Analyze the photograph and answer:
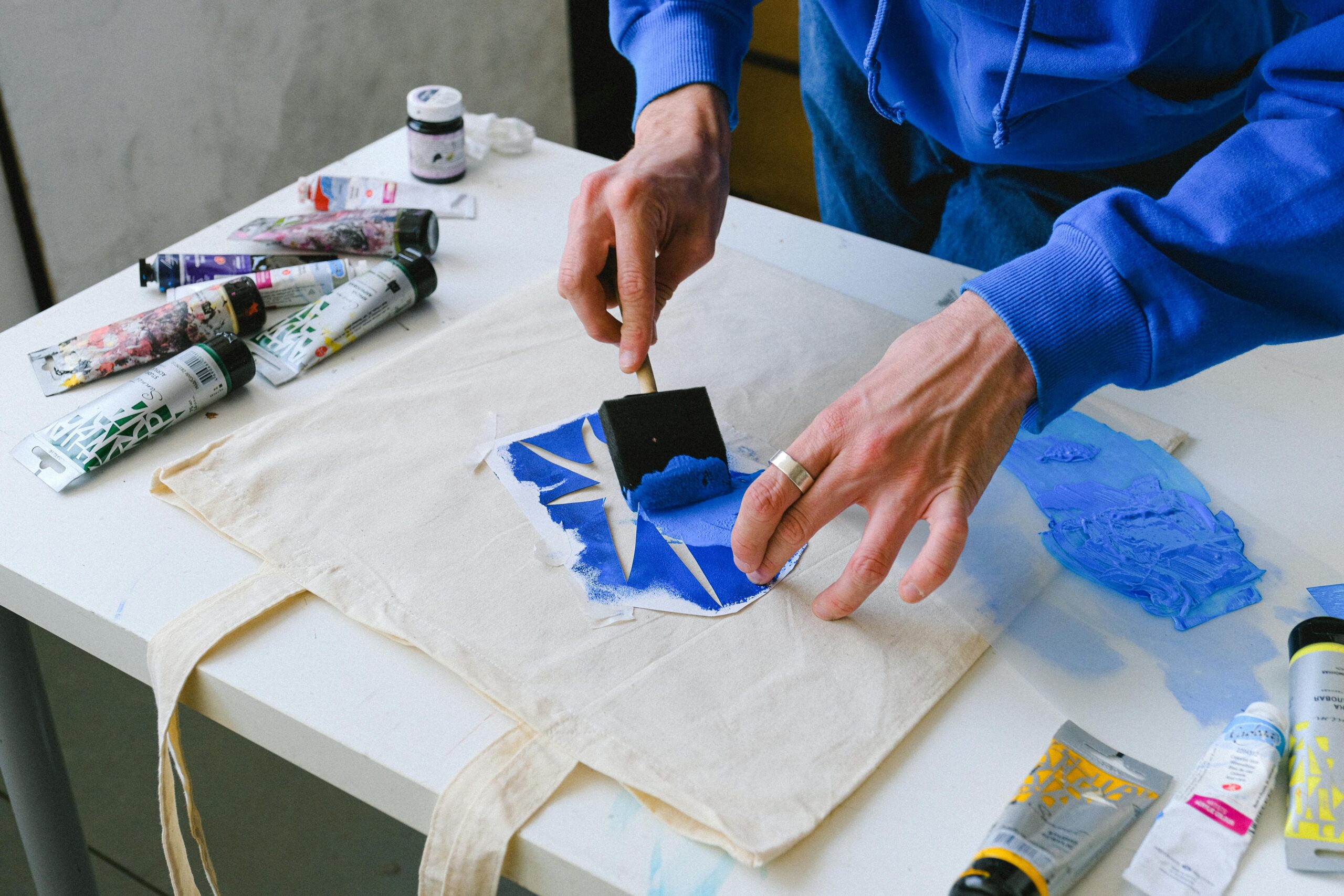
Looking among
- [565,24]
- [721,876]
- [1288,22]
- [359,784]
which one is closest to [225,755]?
[359,784]

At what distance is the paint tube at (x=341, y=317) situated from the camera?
0.98 metres

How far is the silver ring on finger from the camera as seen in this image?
0.76 meters

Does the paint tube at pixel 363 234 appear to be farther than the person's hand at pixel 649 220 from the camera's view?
Yes

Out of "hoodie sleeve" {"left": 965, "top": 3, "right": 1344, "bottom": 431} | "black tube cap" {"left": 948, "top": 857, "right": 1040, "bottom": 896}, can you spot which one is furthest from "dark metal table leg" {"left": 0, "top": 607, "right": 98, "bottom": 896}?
"hoodie sleeve" {"left": 965, "top": 3, "right": 1344, "bottom": 431}

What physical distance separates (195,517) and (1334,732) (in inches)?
32.1

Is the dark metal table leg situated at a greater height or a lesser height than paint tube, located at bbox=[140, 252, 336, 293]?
lesser

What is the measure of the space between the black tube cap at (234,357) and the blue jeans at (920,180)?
789mm

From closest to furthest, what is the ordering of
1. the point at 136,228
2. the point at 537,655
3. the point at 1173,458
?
the point at 537,655 → the point at 1173,458 → the point at 136,228

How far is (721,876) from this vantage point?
607 mm

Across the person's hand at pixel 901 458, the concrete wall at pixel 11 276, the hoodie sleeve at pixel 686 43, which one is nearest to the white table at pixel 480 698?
the person's hand at pixel 901 458

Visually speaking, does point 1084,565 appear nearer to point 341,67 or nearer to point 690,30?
point 690,30

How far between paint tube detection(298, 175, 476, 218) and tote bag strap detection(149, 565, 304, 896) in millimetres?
605

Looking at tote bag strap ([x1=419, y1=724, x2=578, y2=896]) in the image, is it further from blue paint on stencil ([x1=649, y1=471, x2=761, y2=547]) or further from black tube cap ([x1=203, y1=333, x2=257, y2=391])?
black tube cap ([x1=203, y1=333, x2=257, y2=391])

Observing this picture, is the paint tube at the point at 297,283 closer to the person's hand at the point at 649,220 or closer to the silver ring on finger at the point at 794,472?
the person's hand at the point at 649,220
